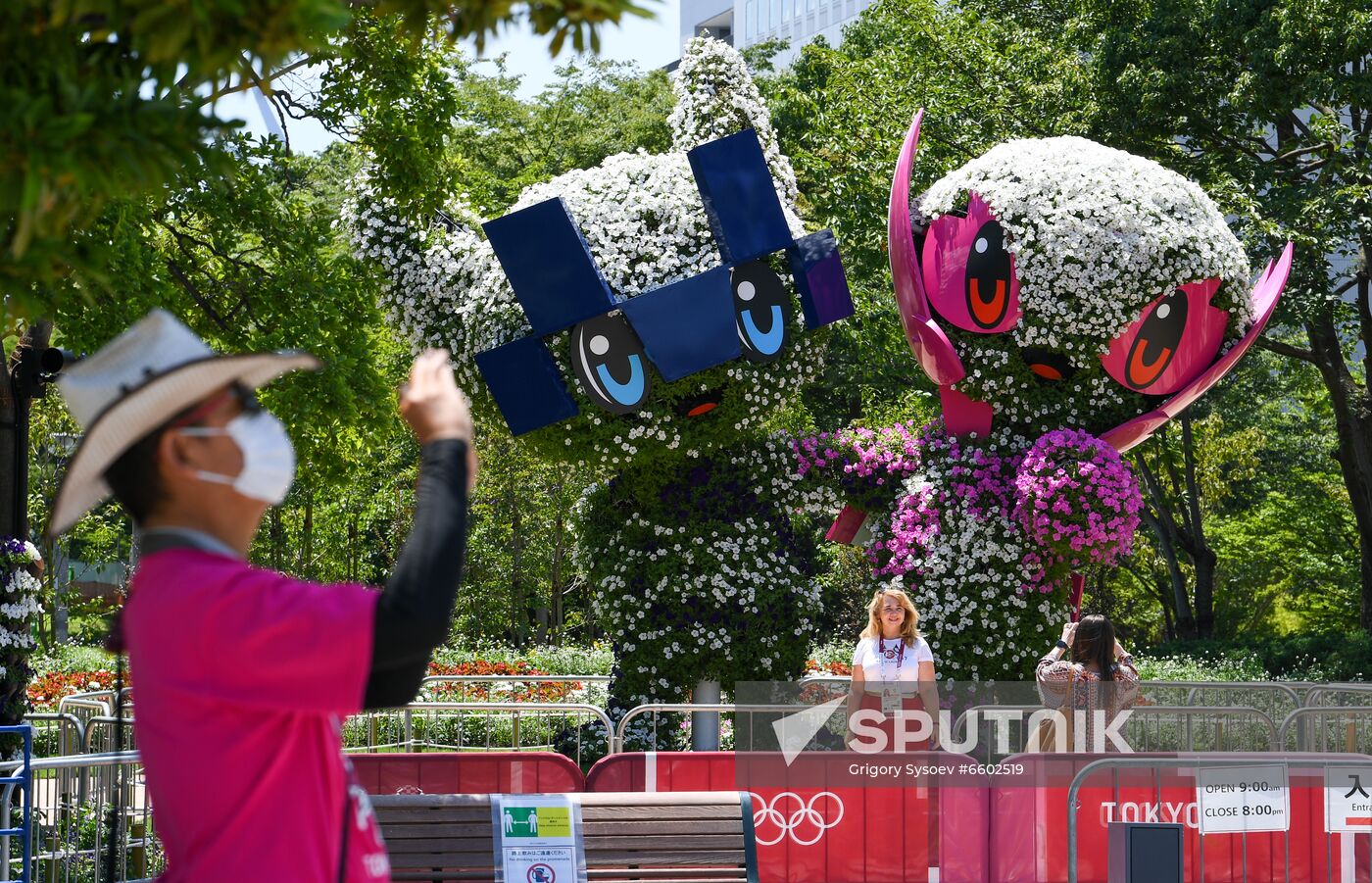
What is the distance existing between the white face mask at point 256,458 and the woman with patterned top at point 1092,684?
7333 millimetres

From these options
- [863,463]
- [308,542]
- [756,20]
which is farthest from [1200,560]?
[756,20]

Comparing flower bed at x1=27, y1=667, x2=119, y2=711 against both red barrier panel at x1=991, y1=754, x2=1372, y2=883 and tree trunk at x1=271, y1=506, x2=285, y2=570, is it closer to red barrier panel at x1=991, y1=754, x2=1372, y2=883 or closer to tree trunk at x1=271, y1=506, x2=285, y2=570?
tree trunk at x1=271, y1=506, x2=285, y2=570

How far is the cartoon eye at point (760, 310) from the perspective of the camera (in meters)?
10.2

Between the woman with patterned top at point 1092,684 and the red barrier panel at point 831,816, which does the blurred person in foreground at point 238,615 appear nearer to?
the red barrier panel at point 831,816

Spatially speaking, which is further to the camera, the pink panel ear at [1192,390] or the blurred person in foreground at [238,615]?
the pink panel ear at [1192,390]

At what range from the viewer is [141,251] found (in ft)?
33.6

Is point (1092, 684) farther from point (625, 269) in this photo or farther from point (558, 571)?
point (558, 571)

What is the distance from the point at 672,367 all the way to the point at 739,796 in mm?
4043

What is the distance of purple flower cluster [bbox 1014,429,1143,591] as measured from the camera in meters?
10.1

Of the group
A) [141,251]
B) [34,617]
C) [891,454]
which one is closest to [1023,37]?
[891,454]

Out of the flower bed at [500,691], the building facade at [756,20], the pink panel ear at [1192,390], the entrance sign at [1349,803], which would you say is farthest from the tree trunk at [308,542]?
the building facade at [756,20]

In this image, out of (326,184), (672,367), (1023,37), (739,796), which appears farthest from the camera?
(326,184)

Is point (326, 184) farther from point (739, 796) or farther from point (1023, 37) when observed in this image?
point (739, 796)

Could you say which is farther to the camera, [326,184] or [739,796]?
[326,184]
